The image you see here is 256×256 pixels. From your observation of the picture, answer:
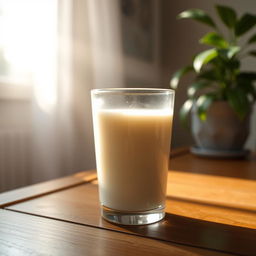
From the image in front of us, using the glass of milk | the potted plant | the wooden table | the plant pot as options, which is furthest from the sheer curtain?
the glass of milk

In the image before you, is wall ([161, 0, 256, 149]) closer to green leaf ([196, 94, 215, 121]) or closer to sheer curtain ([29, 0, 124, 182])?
sheer curtain ([29, 0, 124, 182])

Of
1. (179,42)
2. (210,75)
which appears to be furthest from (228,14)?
(179,42)

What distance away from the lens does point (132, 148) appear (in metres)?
0.48

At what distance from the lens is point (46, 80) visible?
1.44 meters

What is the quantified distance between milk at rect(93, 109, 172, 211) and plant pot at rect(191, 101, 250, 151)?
2.59ft

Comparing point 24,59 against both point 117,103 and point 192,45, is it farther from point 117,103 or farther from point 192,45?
point 192,45

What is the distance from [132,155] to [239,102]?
0.80 m

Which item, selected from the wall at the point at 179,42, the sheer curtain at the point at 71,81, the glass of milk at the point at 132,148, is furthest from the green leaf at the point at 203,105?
the wall at the point at 179,42

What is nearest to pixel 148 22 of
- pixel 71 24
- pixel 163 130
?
pixel 71 24

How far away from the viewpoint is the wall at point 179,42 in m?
2.34

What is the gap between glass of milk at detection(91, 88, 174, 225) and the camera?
479 mm

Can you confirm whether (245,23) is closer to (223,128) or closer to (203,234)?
(223,128)

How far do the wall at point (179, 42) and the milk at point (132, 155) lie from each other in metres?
1.95

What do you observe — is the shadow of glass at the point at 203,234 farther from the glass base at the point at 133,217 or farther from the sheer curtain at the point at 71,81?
the sheer curtain at the point at 71,81
